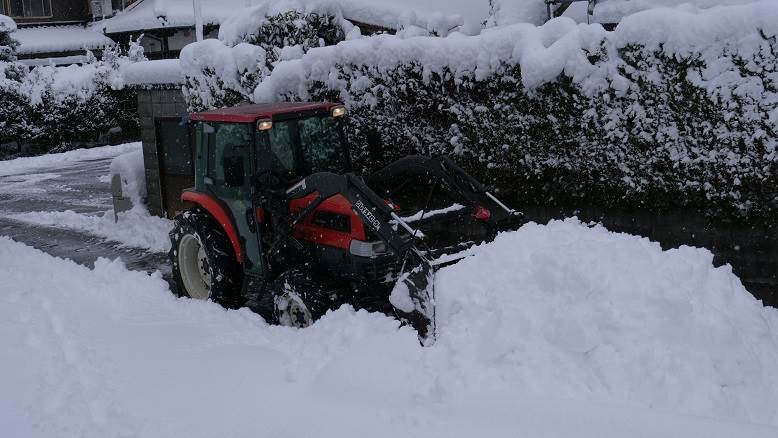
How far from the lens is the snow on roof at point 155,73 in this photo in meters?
11.3

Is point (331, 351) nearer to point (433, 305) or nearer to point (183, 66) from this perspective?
point (433, 305)

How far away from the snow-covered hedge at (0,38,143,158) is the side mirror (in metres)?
18.0

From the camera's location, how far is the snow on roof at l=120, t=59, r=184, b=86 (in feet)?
36.9

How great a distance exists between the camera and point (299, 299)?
595 centimetres

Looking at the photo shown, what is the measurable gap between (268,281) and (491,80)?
3051 mm

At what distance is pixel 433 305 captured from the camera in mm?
5137

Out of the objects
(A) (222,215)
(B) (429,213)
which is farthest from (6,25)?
(B) (429,213)

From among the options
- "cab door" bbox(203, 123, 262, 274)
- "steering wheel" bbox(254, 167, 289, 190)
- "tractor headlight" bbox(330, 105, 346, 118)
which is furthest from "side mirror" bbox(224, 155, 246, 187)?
"tractor headlight" bbox(330, 105, 346, 118)

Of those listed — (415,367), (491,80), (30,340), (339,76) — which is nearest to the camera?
(415,367)

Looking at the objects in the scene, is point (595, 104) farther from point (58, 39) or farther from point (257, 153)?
point (58, 39)

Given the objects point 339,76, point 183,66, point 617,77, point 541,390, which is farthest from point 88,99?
point 541,390

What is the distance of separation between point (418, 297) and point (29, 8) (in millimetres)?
30250

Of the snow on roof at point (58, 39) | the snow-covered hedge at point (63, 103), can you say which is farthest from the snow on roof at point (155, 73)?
the snow on roof at point (58, 39)

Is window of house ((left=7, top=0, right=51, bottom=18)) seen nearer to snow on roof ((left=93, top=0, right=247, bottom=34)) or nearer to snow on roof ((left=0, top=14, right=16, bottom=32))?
snow on roof ((left=93, top=0, right=247, bottom=34))
